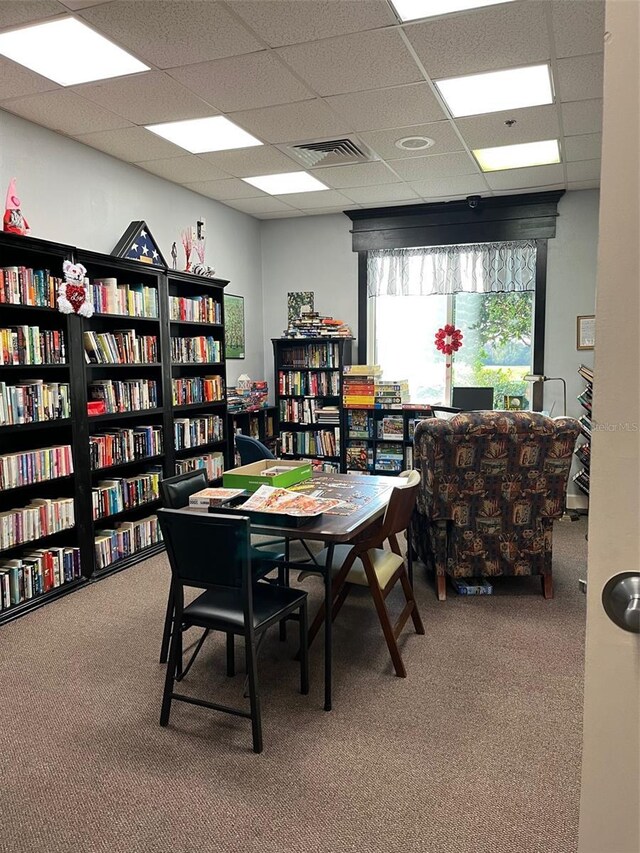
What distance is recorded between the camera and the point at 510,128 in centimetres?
397

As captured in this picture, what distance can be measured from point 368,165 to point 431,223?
1491 millimetres

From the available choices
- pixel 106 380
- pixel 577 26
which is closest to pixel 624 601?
pixel 577 26

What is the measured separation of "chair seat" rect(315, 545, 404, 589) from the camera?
9.14ft

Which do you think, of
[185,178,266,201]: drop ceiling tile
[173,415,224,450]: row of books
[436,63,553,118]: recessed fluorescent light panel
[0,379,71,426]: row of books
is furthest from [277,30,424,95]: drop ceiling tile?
[173,415,224,450]: row of books

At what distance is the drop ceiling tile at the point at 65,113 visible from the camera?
344cm

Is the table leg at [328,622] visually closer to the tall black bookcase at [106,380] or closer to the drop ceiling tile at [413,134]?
the tall black bookcase at [106,380]

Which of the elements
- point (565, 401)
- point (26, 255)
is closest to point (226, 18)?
point (26, 255)

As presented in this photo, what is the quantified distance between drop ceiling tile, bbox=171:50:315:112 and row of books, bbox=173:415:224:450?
92.4 inches

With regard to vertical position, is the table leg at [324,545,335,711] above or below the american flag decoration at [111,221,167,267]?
below

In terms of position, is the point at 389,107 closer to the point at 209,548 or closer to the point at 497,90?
the point at 497,90

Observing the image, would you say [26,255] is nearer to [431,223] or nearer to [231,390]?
[231,390]

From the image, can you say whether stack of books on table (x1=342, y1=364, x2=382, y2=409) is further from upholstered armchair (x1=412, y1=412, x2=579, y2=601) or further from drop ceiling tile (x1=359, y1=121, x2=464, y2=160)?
upholstered armchair (x1=412, y1=412, x2=579, y2=601)

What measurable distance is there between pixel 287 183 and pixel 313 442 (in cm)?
252

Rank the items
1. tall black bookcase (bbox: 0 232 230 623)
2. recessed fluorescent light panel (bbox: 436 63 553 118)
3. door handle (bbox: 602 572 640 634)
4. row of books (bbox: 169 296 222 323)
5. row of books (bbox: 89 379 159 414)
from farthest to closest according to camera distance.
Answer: row of books (bbox: 169 296 222 323)
row of books (bbox: 89 379 159 414)
tall black bookcase (bbox: 0 232 230 623)
recessed fluorescent light panel (bbox: 436 63 553 118)
door handle (bbox: 602 572 640 634)
